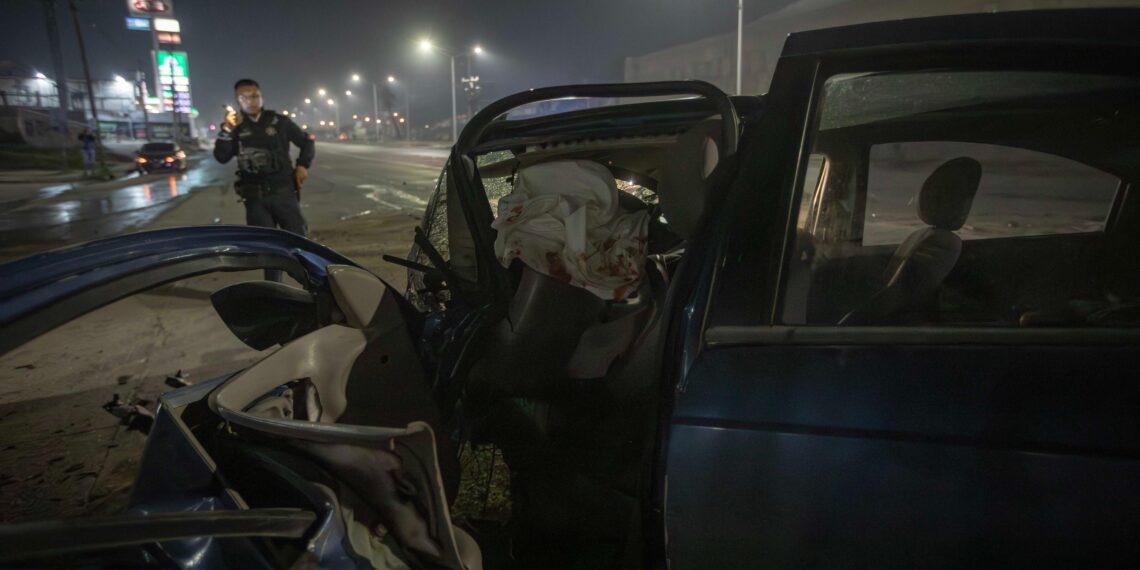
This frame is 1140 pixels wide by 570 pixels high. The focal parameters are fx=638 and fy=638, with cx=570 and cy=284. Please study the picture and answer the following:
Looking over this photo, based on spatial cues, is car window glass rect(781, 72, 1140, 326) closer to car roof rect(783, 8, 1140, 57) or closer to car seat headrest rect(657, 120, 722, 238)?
car roof rect(783, 8, 1140, 57)

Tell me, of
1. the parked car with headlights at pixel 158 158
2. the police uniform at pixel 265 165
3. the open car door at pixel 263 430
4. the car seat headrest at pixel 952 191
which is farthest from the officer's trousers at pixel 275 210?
the parked car with headlights at pixel 158 158

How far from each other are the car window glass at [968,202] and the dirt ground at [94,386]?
10.1 ft

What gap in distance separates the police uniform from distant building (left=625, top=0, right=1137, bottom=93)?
2559 cm

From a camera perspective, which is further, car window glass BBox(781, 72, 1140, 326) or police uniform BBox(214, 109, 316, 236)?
police uniform BBox(214, 109, 316, 236)

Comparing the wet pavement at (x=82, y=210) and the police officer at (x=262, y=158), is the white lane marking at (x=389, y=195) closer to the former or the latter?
the wet pavement at (x=82, y=210)

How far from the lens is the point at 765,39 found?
44.8 m

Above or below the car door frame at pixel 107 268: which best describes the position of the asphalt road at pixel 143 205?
below

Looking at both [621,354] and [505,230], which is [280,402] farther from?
[621,354]

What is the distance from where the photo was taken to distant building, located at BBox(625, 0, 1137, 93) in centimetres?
3003

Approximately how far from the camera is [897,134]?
2131 mm

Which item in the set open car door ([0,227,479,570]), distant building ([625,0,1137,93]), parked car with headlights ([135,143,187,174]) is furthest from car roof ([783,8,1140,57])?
parked car with headlights ([135,143,187,174])

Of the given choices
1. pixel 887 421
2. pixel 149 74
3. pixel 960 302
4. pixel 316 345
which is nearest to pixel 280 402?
pixel 316 345

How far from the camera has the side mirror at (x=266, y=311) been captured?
1.71 meters

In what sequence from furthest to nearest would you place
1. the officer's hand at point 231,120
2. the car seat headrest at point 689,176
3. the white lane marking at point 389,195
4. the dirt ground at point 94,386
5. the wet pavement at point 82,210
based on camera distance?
1. the white lane marking at point 389,195
2. the wet pavement at point 82,210
3. the officer's hand at point 231,120
4. the dirt ground at point 94,386
5. the car seat headrest at point 689,176
